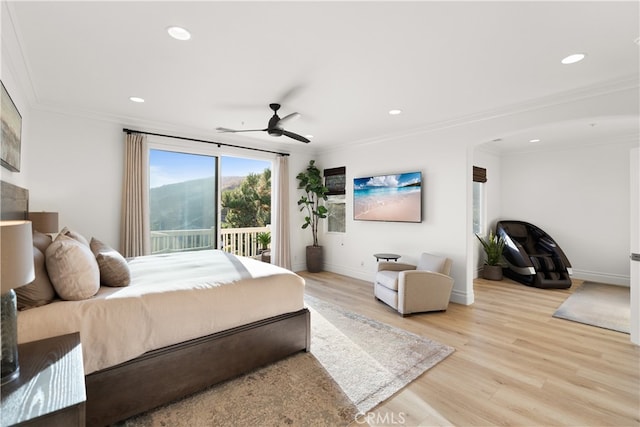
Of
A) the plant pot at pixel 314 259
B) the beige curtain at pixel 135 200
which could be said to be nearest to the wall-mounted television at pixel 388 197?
the plant pot at pixel 314 259

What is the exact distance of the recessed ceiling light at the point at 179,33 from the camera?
2.12 metres

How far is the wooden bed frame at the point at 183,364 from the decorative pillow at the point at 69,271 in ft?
1.64

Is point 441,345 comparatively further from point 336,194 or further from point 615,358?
point 336,194

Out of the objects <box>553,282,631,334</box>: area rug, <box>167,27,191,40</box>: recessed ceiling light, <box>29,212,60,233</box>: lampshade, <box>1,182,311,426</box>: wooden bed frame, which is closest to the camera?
<box>1,182,311,426</box>: wooden bed frame

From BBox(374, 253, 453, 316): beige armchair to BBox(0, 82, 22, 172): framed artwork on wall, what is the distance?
394 cm

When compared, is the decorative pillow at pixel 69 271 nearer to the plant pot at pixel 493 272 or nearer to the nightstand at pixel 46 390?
the nightstand at pixel 46 390

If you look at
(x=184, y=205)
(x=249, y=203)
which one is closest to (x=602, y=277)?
(x=184, y=205)

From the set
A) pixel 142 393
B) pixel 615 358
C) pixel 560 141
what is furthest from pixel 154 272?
pixel 560 141

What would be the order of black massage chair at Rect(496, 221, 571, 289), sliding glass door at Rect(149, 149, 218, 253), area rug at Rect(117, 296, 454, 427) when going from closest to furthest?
area rug at Rect(117, 296, 454, 427), sliding glass door at Rect(149, 149, 218, 253), black massage chair at Rect(496, 221, 571, 289)

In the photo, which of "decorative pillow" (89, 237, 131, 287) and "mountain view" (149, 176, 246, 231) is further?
"mountain view" (149, 176, 246, 231)

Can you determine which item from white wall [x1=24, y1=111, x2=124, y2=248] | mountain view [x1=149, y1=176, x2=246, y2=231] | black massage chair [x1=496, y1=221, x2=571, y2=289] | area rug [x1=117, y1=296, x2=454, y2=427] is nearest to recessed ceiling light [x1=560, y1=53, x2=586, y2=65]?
area rug [x1=117, y1=296, x2=454, y2=427]

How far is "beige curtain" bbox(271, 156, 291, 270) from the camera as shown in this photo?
19.2 feet

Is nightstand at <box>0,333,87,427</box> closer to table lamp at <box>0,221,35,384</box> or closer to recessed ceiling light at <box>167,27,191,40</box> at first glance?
table lamp at <box>0,221,35,384</box>

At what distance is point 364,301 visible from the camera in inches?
171
